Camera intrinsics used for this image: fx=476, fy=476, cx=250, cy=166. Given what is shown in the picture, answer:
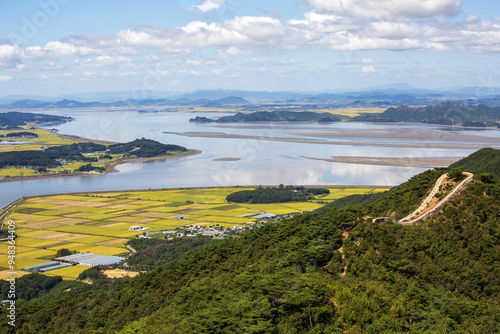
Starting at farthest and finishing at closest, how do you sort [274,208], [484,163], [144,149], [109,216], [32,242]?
[144,149], [274,208], [109,216], [484,163], [32,242]

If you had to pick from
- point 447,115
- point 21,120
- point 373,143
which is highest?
point 21,120

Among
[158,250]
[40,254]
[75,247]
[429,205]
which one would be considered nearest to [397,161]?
[158,250]

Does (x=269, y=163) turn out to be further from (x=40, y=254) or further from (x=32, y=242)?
(x=40, y=254)

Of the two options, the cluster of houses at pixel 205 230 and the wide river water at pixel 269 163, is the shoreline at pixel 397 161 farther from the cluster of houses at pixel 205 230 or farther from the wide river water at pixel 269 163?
the cluster of houses at pixel 205 230

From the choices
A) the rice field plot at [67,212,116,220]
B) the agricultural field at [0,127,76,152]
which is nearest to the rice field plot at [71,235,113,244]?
the rice field plot at [67,212,116,220]

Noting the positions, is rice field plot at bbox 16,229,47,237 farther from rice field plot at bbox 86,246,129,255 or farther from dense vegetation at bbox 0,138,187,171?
dense vegetation at bbox 0,138,187,171

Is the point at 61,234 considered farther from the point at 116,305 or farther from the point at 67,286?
the point at 116,305

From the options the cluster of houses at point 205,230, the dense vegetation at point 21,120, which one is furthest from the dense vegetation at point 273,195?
the dense vegetation at point 21,120

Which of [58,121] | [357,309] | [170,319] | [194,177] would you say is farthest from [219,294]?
[58,121]
